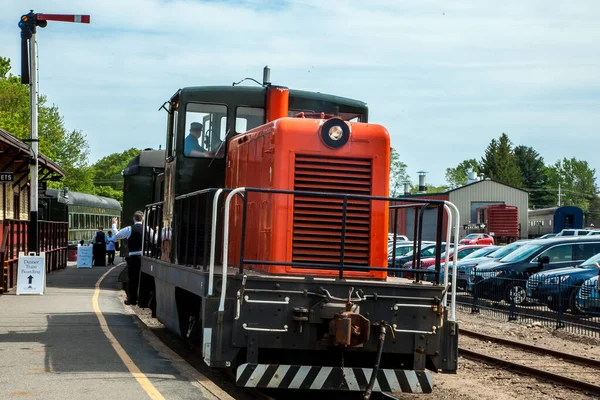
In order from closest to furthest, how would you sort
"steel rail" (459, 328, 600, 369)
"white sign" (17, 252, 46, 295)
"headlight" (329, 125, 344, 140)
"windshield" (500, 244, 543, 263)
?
1. "headlight" (329, 125, 344, 140)
2. "steel rail" (459, 328, 600, 369)
3. "white sign" (17, 252, 46, 295)
4. "windshield" (500, 244, 543, 263)

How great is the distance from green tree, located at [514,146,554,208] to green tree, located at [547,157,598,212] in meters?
23.6

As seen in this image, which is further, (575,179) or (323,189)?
(575,179)

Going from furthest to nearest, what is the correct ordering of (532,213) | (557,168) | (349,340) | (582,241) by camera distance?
(557,168) < (532,213) < (582,241) < (349,340)

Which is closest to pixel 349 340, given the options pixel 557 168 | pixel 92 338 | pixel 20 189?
pixel 92 338

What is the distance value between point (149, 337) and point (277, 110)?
3.80m

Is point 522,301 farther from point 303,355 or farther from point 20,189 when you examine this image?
point 20,189

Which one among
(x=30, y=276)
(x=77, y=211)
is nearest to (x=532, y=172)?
(x=77, y=211)

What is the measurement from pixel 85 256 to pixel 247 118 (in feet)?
Result: 79.4

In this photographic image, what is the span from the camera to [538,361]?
13.3 metres

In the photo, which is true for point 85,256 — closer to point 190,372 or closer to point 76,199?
point 76,199

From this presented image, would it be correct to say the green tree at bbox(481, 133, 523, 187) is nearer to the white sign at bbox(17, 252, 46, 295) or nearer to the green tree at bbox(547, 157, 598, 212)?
the green tree at bbox(547, 157, 598, 212)

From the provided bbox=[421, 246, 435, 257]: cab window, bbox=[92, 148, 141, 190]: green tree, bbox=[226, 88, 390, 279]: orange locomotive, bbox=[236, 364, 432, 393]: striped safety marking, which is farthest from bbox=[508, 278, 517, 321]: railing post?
bbox=[92, 148, 141, 190]: green tree

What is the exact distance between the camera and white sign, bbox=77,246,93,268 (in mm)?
34031

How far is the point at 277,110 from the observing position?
11.4 m
